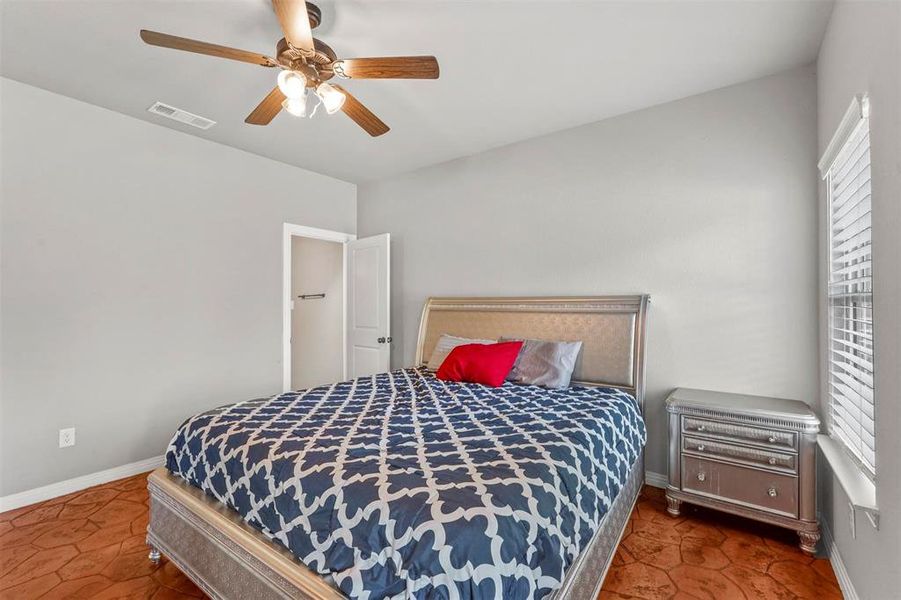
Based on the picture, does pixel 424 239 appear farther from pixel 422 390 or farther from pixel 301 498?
pixel 301 498

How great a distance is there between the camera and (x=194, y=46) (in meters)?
1.81

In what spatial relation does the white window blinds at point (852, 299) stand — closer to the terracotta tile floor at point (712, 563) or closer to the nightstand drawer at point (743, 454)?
the nightstand drawer at point (743, 454)

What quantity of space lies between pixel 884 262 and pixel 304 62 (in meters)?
2.46

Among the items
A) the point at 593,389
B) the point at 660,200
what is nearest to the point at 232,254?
the point at 593,389

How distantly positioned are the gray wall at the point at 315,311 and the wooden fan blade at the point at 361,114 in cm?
321

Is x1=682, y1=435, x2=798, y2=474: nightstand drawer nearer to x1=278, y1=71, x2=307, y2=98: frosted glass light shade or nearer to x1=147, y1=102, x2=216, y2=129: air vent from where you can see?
x1=278, y1=71, x2=307, y2=98: frosted glass light shade

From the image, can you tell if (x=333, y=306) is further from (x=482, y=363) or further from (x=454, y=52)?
(x=454, y=52)

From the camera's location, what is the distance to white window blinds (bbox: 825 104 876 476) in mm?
1642

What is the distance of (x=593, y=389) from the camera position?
9.31ft

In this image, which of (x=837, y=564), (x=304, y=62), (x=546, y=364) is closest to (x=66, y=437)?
(x=304, y=62)

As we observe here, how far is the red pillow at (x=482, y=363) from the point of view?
295cm

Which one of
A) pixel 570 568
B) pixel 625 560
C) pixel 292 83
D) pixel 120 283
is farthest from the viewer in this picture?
pixel 120 283

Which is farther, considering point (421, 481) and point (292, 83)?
point (292, 83)

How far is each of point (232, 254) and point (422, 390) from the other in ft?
7.75
